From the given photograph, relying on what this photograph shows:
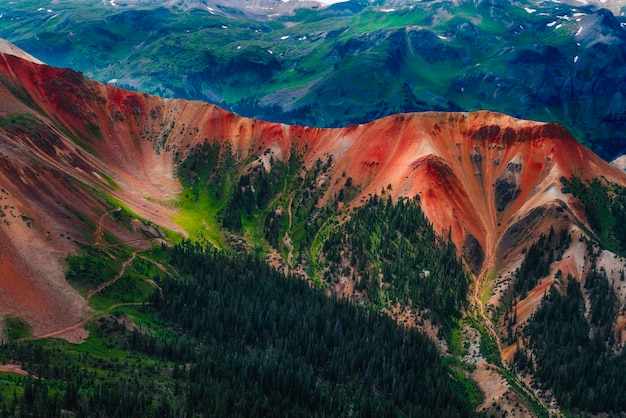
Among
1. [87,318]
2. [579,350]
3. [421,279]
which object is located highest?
[421,279]

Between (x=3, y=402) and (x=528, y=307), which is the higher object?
(x=528, y=307)

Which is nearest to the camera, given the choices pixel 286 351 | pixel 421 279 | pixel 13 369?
pixel 13 369

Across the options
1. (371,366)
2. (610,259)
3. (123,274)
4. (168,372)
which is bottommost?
(168,372)

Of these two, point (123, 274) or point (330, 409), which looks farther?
point (123, 274)

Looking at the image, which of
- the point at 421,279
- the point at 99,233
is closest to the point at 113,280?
the point at 99,233

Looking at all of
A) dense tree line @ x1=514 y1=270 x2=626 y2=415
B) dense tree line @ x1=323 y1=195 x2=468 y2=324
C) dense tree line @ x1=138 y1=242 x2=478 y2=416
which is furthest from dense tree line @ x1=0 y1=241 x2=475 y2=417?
dense tree line @ x1=514 y1=270 x2=626 y2=415

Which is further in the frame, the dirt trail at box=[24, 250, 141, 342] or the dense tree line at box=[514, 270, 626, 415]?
the dense tree line at box=[514, 270, 626, 415]

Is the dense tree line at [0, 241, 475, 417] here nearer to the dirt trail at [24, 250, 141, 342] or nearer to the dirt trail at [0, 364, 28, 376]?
the dirt trail at [0, 364, 28, 376]

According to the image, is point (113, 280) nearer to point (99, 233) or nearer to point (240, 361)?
point (99, 233)

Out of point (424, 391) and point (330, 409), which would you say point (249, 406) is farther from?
point (424, 391)

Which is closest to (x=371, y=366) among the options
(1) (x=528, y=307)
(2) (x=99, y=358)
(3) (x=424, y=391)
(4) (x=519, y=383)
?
(3) (x=424, y=391)

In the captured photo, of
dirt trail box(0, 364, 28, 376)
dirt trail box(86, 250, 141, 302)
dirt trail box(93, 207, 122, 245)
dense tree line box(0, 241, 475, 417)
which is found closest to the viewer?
dirt trail box(0, 364, 28, 376)
